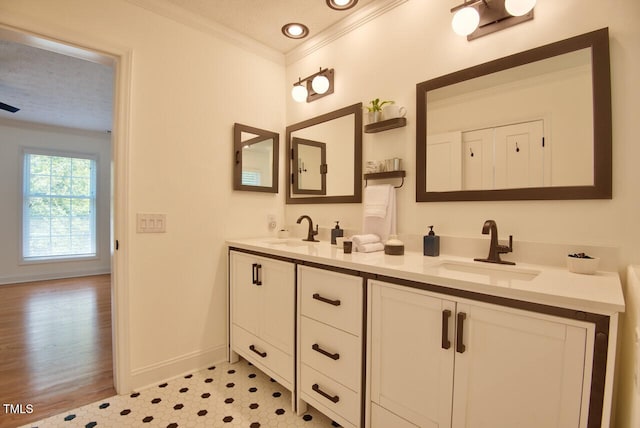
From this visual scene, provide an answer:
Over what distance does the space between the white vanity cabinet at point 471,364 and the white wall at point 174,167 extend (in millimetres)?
1397

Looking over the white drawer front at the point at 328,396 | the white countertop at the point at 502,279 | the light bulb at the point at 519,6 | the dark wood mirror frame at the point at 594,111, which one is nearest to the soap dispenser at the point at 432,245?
the white countertop at the point at 502,279

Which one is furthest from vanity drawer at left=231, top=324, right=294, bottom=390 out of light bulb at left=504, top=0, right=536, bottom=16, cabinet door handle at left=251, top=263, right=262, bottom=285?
light bulb at left=504, top=0, right=536, bottom=16

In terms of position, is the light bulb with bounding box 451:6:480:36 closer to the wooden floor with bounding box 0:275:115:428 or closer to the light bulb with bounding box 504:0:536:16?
the light bulb with bounding box 504:0:536:16

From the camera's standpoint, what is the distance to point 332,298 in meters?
1.47

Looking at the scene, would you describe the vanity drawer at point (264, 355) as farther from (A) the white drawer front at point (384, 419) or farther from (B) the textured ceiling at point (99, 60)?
(B) the textured ceiling at point (99, 60)

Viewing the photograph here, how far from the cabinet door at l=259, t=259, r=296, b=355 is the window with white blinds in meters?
5.18

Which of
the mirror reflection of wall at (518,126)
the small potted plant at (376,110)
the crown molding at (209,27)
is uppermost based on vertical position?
the crown molding at (209,27)

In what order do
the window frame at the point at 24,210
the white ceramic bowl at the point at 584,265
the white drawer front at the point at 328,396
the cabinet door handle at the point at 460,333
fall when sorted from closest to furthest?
the cabinet door handle at the point at 460,333, the white ceramic bowl at the point at 584,265, the white drawer front at the point at 328,396, the window frame at the point at 24,210

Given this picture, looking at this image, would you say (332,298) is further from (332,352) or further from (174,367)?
(174,367)

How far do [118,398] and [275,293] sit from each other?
1.12m

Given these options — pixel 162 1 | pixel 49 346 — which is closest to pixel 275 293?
pixel 162 1

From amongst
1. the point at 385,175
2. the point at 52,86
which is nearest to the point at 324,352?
the point at 385,175

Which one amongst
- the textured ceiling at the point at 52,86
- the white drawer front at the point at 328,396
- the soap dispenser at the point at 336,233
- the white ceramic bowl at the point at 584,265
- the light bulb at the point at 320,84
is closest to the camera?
the white ceramic bowl at the point at 584,265

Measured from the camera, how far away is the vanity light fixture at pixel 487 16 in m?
1.36
